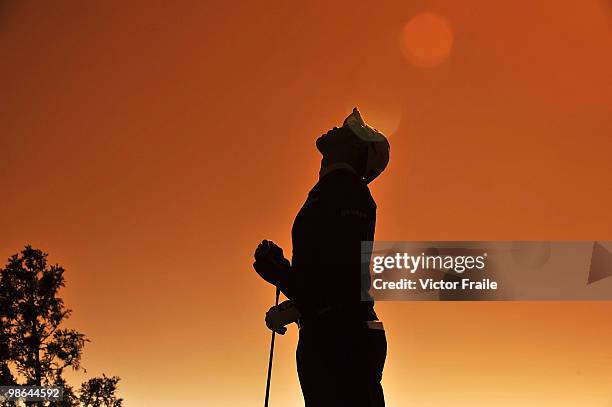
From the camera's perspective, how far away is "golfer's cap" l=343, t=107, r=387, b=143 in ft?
25.7

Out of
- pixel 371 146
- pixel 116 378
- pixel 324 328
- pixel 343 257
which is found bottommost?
pixel 324 328

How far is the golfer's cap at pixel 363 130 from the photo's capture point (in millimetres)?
7820

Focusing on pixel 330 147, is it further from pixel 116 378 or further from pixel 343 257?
pixel 116 378

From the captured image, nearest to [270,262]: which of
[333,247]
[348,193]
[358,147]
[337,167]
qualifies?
[333,247]

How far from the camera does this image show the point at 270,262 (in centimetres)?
766

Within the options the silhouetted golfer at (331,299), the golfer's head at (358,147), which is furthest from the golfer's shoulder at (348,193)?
the golfer's head at (358,147)

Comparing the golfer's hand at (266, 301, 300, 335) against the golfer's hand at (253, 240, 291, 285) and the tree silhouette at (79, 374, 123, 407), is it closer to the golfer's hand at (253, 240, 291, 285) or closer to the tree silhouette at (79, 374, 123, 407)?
the golfer's hand at (253, 240, 291, 285)

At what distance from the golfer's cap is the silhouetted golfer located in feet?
1.25

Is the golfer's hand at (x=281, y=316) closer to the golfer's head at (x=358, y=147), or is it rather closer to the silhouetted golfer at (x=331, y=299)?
the silhouetted golfer at (x=331, y=299)

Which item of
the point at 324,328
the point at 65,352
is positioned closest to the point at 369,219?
the point at 324,328

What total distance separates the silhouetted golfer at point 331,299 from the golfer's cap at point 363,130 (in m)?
0.38

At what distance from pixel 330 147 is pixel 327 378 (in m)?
2.03

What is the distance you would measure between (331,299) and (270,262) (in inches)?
25.2

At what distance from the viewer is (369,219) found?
7730mm
